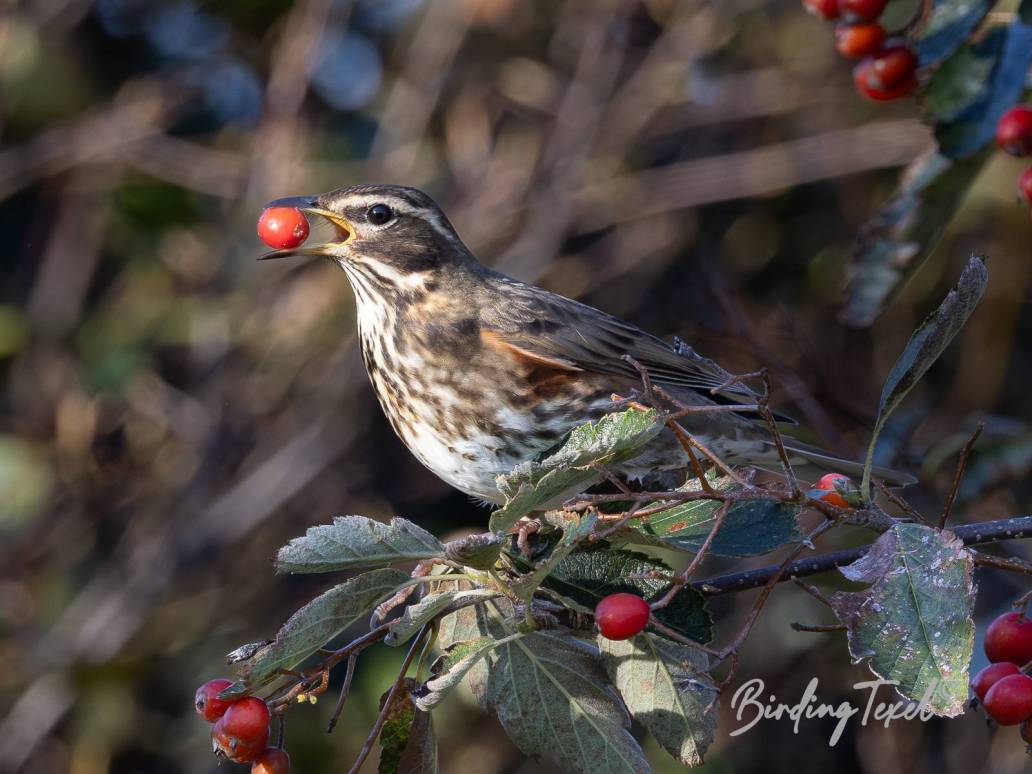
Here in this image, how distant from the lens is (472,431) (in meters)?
3.58

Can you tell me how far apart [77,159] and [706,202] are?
8.93 feet

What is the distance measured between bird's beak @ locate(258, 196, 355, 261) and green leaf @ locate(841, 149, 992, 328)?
4.98ft

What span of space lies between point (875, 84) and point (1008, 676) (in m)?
1.57

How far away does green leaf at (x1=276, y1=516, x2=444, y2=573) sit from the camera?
2.16m

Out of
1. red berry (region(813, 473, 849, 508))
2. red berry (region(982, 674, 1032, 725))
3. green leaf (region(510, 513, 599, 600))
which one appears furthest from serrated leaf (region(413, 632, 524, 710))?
red berry (region(982, 674, 1032, 725))

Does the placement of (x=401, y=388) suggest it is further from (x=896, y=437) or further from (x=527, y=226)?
(x=527, y=226)

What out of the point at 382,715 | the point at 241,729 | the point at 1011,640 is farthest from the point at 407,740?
the point at 1011,640

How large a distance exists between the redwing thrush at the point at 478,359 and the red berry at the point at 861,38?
2.96 ft

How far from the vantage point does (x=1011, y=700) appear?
211cm

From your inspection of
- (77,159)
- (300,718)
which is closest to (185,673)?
(300,718)

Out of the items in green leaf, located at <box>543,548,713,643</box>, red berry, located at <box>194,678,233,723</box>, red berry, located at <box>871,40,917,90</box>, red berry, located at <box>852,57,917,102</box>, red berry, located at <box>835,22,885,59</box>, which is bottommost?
red berry, located at <box>194,678,233,723</box>

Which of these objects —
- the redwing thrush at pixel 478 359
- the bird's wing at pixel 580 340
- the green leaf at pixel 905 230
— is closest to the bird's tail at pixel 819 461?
the redwing thrush at pixel 478 359

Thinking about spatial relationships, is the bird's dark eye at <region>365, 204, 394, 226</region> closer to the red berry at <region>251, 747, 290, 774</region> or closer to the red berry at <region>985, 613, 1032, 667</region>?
the red berry at <region>251, 747, 290, 774</region>

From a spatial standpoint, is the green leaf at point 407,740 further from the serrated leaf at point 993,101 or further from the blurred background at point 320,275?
the blurred background at point 320,275
